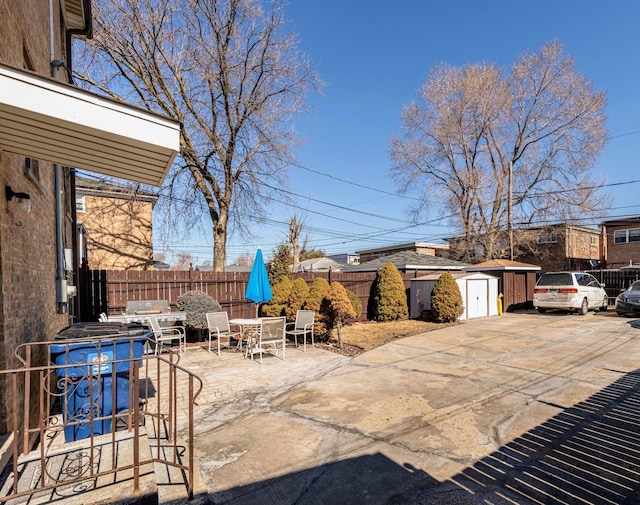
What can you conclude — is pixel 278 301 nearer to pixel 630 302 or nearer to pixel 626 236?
pixel 630 302

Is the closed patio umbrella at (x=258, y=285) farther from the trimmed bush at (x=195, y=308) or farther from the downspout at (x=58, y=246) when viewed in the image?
the downspout at (x=58, y=246)

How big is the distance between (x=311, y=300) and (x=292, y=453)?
21.0ft

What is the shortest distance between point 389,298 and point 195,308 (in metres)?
7.14

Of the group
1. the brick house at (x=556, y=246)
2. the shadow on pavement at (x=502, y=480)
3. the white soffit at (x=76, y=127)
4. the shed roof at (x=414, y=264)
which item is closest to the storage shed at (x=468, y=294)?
the shed roof at (x=414, y=264)

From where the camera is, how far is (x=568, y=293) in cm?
1355

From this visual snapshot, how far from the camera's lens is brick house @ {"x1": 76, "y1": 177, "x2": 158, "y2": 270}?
1577 cm

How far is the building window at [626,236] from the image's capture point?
23766mm

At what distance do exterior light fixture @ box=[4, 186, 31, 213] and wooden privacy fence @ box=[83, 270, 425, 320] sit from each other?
22.3 feet

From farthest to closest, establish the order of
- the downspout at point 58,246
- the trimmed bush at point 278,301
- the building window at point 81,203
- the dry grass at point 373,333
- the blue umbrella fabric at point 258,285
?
the building window at point 81,203, the trimmed bush at point 278,301, the blue umbrella fabric at point 258,285, the dry grass at point 373,333, the downspout at point 58,246

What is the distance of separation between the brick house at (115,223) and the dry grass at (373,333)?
35.6 ft

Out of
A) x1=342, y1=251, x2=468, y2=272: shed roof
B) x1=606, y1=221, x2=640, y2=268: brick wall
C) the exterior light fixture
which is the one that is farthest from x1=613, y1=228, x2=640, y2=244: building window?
the exterior light fixture

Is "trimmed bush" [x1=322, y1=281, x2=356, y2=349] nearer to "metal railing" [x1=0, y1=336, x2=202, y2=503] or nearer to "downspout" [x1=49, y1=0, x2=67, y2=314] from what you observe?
"metal railing" [x1=0, y1=336, x2=202, y2=503]

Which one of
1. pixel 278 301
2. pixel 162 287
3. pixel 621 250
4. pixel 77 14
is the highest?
pixel 77 14

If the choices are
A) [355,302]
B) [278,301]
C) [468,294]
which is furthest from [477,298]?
[278,301]
